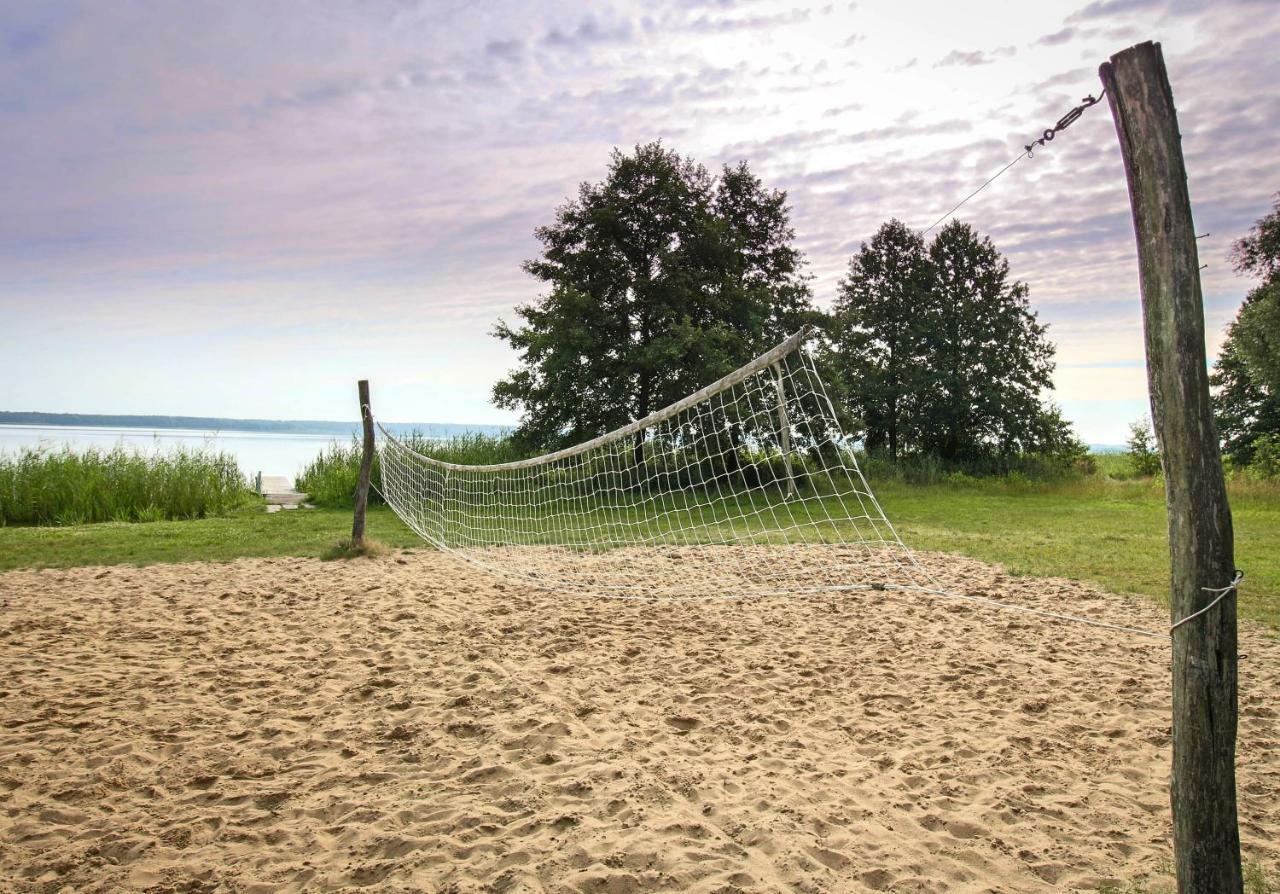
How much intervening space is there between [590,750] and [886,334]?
1772 centimetres

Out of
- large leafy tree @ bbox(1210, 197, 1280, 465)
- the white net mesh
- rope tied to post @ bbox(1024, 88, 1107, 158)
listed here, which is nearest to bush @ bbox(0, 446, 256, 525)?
the white net mesh

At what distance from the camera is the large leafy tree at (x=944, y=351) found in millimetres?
18422

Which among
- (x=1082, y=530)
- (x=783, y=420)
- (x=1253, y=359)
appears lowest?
(x=1082, y=530)

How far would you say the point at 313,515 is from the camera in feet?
37.6

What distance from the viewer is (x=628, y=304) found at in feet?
48.8

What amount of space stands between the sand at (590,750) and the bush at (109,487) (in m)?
6.15

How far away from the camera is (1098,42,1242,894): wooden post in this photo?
202 cm

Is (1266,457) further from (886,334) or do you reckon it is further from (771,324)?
(771,324)

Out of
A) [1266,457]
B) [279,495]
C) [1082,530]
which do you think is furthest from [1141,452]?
[279,495]

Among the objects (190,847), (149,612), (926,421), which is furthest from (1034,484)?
(190,847)

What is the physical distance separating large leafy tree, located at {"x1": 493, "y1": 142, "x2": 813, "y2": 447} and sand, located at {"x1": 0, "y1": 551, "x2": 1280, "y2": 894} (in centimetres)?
880

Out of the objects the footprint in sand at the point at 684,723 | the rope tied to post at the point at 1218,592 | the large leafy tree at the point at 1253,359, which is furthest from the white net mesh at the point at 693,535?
the large leafy tree at the point at 1253,359

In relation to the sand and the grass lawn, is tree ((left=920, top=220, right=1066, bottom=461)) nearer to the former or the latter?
the grass lawn

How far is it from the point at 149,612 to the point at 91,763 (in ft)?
8.71
